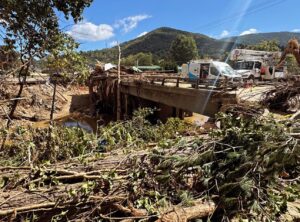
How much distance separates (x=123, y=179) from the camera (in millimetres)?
3223

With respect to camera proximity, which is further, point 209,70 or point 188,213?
point 209,70

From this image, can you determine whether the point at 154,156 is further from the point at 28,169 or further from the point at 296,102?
the point at 296,102

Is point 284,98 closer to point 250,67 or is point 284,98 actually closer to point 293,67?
point 293,67

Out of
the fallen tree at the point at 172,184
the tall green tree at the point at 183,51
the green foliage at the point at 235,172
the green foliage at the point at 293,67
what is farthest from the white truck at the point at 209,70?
the tall green tree at the point at 183,51

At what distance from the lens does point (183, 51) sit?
7525 cm

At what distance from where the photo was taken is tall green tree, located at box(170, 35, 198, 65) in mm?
75000

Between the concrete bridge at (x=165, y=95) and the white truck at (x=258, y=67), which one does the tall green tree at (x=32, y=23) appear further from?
the white truck at (x=258, y=67)

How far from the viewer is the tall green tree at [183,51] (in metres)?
75.0

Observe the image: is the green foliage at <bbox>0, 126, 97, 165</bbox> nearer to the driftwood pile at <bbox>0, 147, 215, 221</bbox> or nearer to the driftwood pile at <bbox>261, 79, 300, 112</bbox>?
the driftwood pile at <bbox>0, 147, 215, 221</bbox>

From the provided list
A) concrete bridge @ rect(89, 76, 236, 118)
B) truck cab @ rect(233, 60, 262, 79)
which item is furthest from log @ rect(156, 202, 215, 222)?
truck cab @ rect(233, 60, 262, 79)

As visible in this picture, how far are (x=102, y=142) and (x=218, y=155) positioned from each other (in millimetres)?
2440

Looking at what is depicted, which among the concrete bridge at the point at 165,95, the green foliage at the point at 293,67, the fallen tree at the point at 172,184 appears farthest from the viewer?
the green foliage at the point at 293,67

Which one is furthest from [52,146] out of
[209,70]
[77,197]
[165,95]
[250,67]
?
[250,67]

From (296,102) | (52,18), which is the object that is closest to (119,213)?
(52,18)
